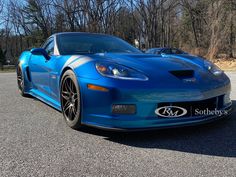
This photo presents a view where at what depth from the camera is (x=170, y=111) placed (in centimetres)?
317

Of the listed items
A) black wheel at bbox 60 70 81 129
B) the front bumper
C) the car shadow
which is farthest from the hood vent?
black wheel at bbox 60 70 81 129

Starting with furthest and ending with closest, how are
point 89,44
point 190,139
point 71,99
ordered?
1. point 89,44
2. point 71,99
3. point 190,139

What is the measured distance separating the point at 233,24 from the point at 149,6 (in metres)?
10.3

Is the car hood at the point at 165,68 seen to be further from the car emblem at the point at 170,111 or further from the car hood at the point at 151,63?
the car emblem at the point at 170,111

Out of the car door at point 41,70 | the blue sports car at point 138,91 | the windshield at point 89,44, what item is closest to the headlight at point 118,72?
the blue sports car at point 138,91

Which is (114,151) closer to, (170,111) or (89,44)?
(170,111)

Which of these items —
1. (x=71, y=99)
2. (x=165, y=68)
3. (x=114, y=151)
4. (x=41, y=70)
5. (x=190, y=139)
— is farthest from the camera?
(x=41, y=70)

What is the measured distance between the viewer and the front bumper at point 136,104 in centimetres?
309

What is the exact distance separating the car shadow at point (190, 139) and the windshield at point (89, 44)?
4.10ft

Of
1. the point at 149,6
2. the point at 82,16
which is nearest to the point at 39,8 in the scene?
the point at 82,16

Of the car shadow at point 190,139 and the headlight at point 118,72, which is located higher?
the headlight at point 118,72

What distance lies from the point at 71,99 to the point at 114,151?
0.98 meters

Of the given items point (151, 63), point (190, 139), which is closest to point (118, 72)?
point (151, 63)

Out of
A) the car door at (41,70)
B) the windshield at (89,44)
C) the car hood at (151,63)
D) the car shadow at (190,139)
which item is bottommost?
the car shadow at (190,139)
